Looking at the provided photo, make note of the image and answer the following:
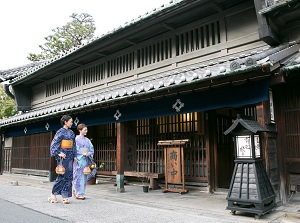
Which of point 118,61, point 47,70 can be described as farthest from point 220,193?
point 47,70

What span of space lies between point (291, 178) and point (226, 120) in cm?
325

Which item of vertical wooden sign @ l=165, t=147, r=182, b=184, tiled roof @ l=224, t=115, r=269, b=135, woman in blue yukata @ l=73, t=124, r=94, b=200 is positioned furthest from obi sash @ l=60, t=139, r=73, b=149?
tiled roof @ l=224, t=115, r=269, b=135

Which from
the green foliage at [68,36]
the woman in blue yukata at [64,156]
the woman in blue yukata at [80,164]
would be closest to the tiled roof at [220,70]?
the woman in blue yukata at [80,164]

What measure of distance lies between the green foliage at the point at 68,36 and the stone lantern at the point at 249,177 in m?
25.1

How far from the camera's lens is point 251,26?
740cm

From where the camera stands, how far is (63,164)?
7.03 meters

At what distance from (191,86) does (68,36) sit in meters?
25.7

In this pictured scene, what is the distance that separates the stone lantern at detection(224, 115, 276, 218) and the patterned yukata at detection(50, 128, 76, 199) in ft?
12.8

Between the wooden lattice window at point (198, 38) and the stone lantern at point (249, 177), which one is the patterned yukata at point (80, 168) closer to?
the stone lantern at point (249, 177)

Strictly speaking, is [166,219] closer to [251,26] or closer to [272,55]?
[272,55]

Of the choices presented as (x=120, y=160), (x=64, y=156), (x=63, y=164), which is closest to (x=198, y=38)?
(x=120, y=160)

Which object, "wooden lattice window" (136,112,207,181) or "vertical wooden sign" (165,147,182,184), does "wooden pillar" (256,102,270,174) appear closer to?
"wooden lattice window" (136,112,207,181)

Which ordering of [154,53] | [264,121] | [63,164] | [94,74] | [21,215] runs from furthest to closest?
1. [94,74]
2. [154,53]
3. [63,164]
4. [264,121]
5. [21,215]

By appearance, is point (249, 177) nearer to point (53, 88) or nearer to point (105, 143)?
point (105, 143)
